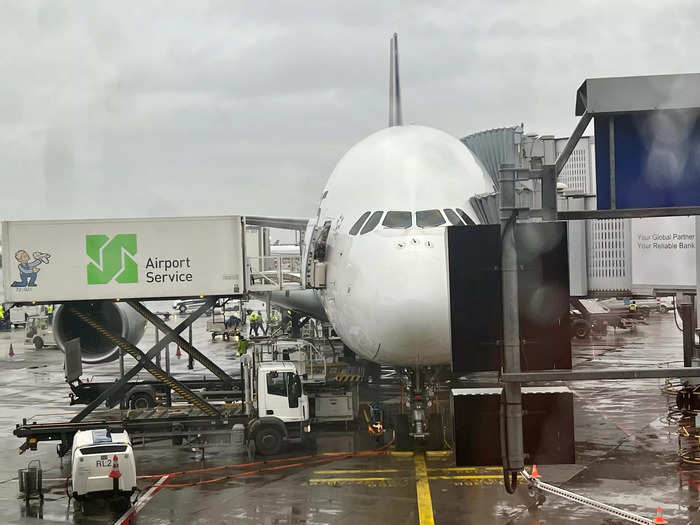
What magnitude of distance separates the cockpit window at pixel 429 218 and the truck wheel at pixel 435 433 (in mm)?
5526

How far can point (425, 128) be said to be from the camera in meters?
24.5

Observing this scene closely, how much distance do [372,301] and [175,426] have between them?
23.3 feet

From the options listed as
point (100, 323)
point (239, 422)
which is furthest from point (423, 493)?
point (100, 323)

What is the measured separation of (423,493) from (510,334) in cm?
1102

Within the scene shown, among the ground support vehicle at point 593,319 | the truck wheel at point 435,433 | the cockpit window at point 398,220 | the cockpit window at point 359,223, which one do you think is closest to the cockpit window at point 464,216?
the cockpit window at point 398,220

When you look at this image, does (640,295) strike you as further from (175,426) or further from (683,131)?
(683,131)

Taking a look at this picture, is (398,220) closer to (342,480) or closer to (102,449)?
(342,480)

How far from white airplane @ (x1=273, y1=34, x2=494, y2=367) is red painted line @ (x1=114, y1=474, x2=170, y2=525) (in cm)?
534

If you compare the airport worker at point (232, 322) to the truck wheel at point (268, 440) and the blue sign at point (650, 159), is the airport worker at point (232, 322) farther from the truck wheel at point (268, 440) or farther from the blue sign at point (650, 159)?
the blue sign at point (650, 159)

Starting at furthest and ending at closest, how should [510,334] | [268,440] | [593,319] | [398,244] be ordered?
[593,319]
[268,440]
[398,244]
[510,334]

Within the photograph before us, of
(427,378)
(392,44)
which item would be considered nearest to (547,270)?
(427,378)

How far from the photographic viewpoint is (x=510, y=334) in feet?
28.5

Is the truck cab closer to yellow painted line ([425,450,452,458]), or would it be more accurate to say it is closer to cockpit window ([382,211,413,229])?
yellow painted line ([425,450,452,458])

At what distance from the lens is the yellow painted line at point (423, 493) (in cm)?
1716
